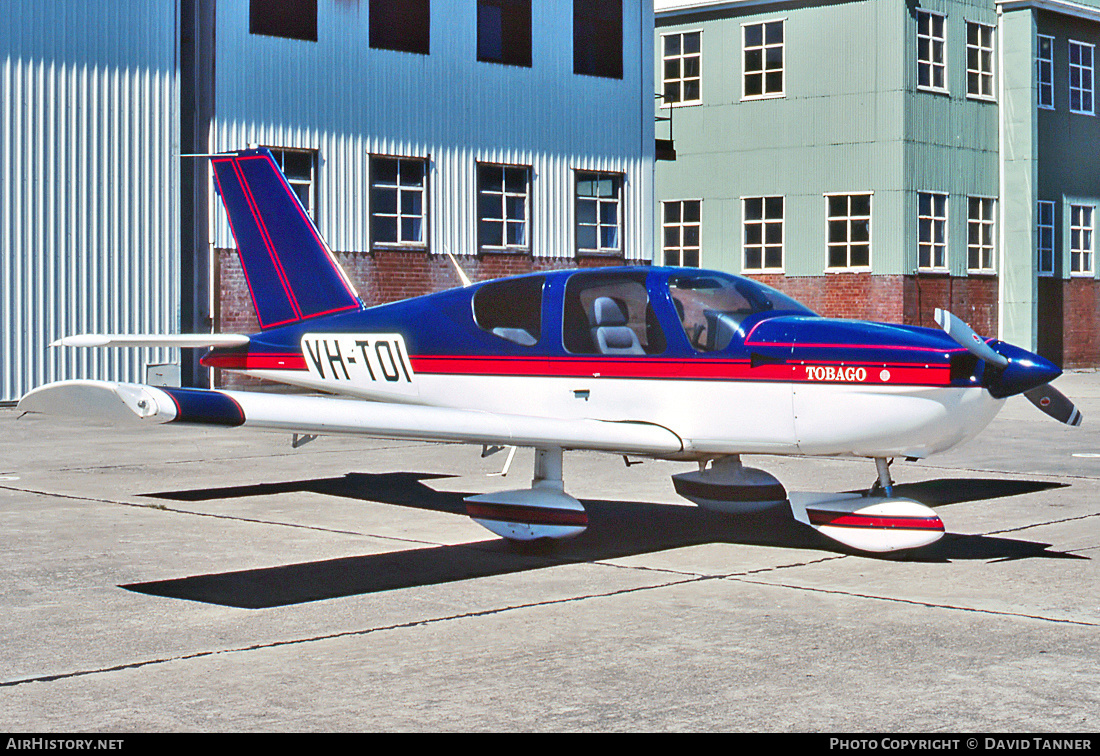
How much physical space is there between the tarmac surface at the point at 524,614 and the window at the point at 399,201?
12331 millimetres

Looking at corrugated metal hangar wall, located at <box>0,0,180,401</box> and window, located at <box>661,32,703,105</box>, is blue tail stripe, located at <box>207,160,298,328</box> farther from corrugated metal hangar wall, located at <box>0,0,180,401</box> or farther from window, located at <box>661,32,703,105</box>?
window, located at <box>661,32,703,105</box>

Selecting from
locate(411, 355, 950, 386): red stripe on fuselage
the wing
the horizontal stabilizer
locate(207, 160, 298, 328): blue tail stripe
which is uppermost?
locate(207, 160, 298, 328): blue tail stripe

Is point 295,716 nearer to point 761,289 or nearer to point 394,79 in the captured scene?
point 761,289

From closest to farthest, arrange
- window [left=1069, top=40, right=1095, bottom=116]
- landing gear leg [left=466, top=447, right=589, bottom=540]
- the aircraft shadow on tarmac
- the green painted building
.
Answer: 1. the aircraft shadow on tarmac
2. landing gear leg [left=466, top=447, right=589, bottom=540]
3. the green painted building
4. window [left=1069, top=40, right=1095, bottom=116]

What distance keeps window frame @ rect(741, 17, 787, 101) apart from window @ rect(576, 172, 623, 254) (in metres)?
7.50

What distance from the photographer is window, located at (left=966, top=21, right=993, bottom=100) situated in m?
33.3

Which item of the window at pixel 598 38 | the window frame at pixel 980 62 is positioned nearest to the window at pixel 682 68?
the window frame at pixel 980 62

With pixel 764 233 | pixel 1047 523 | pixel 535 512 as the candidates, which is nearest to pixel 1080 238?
pixel 764 233

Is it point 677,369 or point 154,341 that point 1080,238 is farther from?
point 154,341

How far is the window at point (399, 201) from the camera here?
79.4ft

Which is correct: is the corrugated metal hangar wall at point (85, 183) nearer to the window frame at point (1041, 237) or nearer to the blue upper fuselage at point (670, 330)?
the blue upper fuselage at point (670, 330)

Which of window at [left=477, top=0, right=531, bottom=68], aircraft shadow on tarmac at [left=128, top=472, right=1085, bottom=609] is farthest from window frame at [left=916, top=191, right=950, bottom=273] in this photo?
aircraft shadow on tarmac at [left=128, top=472, right=1085, bottom=609]

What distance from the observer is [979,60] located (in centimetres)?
3350

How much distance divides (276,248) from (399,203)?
12.8 meters
